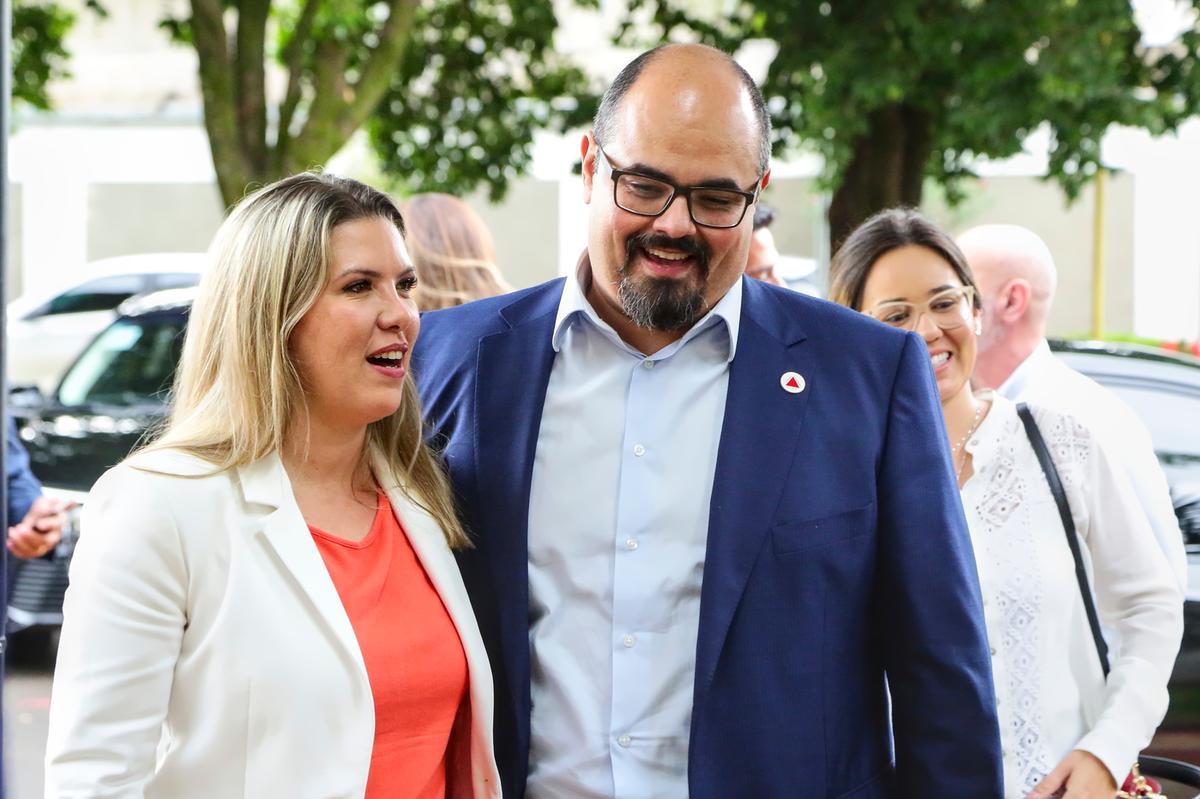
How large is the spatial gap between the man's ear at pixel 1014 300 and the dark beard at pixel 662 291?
189 centimetres

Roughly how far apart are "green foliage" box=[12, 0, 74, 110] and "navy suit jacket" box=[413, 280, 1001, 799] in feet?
35.1

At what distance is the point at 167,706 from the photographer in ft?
7.70

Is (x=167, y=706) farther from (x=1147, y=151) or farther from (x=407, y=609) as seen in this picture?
(x=1147, y=151)

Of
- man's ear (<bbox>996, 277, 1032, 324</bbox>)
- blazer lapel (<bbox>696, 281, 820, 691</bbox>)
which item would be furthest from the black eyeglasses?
man's ear (<bbox>996, 277, 1032, 324</bbox>)


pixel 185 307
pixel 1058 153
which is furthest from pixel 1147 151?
pixel 185 307

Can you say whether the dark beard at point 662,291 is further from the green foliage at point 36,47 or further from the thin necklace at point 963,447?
Answer: the green foliage at point 36,47

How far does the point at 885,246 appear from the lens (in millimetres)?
3592

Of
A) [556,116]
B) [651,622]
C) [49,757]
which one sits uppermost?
[556,116]

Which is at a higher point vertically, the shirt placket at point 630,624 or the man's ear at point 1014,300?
the man's ear at point 1014,300

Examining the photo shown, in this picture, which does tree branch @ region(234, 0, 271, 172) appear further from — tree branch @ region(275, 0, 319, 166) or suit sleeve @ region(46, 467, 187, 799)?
suit sleeve @ region(46, 467, 187, 799)

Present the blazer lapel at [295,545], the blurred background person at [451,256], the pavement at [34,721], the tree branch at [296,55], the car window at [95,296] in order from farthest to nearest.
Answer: the car window at [95,296]
the tree branch at [296,55]
the blurred background person at [451,256]
the pavement at [34,721]
the blazer lapel at [295,545]

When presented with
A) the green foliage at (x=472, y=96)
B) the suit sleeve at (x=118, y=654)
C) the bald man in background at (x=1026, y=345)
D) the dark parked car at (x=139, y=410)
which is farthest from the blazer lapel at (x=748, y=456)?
the green foliage at (x=472, y=96)

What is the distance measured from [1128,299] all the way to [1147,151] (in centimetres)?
395

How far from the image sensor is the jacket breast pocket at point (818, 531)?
8.35 ft
